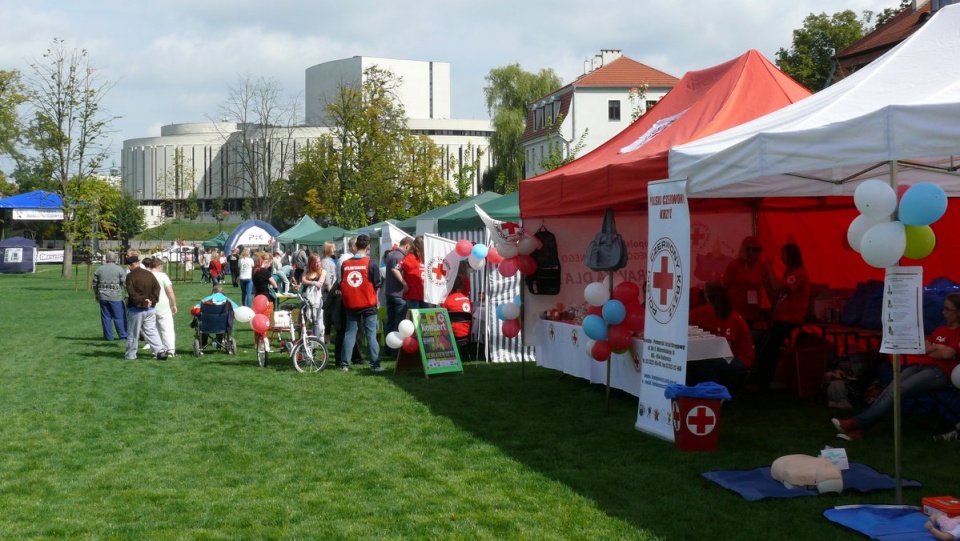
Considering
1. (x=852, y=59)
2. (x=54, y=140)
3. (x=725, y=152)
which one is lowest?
(x=725, y=152)

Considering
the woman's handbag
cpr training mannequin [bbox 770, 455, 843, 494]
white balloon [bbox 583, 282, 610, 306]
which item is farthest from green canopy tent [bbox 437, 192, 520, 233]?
cpr training mannequin [bbox 770, 455, 843, 494]

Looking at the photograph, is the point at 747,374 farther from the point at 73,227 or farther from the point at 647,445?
the point at 73,227

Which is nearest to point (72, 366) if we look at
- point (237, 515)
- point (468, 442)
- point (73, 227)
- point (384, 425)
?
point (384, 425)

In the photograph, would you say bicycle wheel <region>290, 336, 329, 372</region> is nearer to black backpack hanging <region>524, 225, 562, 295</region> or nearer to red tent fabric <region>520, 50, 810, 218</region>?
black backpack hanging <region>524, 225, 562, 295</region>

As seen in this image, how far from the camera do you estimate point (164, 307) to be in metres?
14.3

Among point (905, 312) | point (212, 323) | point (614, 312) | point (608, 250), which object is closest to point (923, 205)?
point (905, 312)

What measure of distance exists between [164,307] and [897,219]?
444 inches

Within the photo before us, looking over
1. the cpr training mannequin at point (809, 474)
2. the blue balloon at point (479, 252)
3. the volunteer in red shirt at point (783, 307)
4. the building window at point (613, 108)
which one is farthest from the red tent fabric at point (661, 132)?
the building window at point (613, 108)

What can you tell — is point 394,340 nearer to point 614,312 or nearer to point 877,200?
point 614,312

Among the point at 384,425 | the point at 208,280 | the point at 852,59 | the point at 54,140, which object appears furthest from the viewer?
the point at 208,280

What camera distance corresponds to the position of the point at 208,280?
145ft

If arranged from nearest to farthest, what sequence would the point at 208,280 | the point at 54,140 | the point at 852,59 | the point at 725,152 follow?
the point at 725,152
the point at 852,59
the point at 54,140
the point at 208,280

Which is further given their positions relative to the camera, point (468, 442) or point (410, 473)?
A: point (468, 442)

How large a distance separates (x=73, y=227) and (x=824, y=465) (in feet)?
115
